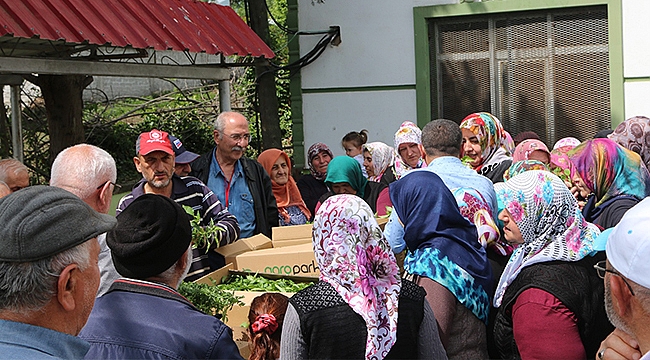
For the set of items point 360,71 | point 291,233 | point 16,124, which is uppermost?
point 360,71

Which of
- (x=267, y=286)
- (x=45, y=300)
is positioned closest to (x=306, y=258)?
(x=267, y=286)

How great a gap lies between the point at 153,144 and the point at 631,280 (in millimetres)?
3317

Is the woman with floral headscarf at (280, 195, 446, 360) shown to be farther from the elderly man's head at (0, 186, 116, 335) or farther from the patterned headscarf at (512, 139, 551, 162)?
the patterned headscarf at (512, 139, 551, 162)

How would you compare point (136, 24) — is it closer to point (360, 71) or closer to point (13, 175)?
point (13, 175)

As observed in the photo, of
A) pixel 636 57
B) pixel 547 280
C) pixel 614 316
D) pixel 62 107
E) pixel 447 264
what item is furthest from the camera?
pixel 62 107

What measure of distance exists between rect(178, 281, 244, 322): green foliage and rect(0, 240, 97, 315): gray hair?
5.55 feet

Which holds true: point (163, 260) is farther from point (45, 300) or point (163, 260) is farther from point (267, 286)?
point (267, 286)

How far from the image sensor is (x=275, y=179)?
629 centimetres

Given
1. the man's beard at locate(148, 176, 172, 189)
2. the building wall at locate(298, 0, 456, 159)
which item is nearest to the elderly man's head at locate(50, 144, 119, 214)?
the man's beard at locate(148, 176, 172, 189)

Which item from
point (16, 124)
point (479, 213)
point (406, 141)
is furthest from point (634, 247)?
point (16, 124)

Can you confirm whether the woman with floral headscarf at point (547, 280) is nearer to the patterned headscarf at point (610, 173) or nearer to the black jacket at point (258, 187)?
the patterned headscarf at point (610, 173)

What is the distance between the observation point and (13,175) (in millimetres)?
4812

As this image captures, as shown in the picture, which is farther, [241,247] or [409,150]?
[409,150]

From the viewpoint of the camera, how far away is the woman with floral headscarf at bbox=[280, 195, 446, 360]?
275cm
